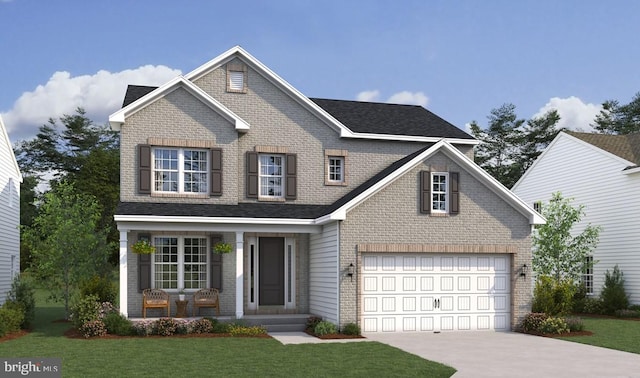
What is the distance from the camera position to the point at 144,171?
68.1ft

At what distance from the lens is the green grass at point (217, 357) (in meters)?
12.6

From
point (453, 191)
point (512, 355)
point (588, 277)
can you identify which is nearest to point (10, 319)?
point (453, 191)

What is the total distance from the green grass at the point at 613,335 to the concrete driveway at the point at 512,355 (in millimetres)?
652

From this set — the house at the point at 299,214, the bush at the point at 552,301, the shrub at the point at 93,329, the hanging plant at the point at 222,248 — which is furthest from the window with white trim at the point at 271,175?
the bush at the point at 552,301

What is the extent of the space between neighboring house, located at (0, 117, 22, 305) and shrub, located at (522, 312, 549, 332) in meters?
18.6

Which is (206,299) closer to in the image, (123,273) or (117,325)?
(123,273)

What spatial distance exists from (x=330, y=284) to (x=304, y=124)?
5935 millimetres

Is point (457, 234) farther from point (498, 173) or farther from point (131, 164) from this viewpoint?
point (498, 173)

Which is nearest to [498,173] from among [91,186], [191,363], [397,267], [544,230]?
[544,230]

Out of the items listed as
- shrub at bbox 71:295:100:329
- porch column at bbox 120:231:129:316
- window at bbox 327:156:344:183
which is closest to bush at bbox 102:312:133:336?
shrub at bbox 71:295:100:329

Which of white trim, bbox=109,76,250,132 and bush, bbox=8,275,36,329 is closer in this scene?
bush, bbox=8,275,36,329

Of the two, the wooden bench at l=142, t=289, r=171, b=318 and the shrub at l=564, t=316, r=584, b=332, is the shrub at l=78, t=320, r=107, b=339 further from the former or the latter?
the shrub at l=564, t=316, r=584, b=332

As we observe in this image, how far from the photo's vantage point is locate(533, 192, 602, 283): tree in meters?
27.8

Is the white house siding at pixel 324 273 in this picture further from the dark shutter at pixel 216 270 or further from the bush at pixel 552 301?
the bush at pixel 552 301
